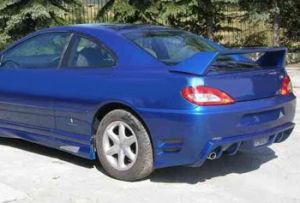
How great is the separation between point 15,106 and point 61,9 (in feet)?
27.9

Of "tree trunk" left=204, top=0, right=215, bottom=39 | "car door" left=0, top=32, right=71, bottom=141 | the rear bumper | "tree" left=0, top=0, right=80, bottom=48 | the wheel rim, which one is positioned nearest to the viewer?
the rear bumper

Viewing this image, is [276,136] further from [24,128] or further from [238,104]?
[24,128]

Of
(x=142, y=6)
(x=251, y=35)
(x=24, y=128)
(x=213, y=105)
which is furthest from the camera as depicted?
(x=251, y=35)

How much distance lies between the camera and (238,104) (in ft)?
17.8

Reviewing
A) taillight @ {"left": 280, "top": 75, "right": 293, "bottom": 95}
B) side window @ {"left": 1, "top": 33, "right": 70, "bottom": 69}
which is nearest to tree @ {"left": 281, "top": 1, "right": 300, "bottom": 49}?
taillight @ {"left": 280, "top": 75, "right": 293, "bottom": 95}

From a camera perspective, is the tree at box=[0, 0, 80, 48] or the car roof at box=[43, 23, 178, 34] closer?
the car roof at box=[43, 23, 178, 34]

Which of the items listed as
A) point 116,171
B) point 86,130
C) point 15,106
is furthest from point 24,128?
point 116,171

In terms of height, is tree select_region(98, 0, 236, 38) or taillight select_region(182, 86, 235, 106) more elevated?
taillight select_region(182, 86, 235, 106)

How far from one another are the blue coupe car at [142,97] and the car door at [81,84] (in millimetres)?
10

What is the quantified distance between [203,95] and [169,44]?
1053 mm

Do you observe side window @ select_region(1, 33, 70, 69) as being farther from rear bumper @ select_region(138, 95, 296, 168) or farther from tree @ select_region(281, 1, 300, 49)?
tree @ select_region(281, 1, 300, 49)

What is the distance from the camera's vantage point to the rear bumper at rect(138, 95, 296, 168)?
17.1 ft

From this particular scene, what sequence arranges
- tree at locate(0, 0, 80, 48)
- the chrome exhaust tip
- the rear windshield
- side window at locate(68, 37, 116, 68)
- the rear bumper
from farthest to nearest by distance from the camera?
1. tree at locate(0, 0, 80, 48)
2. side window at locate(68, 37, 116, 68)
3. the rear windshield
4. the chrome exhaust tip
5. the rear bumper

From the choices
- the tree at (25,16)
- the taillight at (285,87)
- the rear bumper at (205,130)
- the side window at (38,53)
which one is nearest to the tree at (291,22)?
the tree at (25,16)
